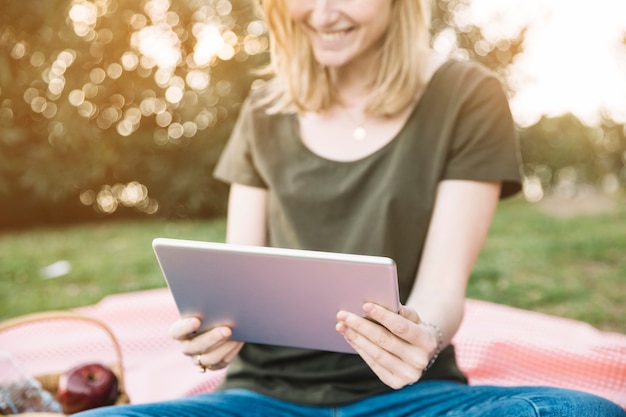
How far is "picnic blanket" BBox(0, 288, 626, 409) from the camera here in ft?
7.16

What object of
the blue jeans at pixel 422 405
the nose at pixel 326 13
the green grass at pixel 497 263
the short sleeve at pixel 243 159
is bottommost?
the green grass at pixel 497 263

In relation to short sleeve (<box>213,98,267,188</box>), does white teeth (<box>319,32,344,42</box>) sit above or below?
above

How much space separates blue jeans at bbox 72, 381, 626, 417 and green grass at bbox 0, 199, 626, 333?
6.05 feet

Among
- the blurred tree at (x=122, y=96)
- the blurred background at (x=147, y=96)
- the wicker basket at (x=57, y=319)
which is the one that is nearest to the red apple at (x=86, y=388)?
the wicker basket at (x=57, y=319)

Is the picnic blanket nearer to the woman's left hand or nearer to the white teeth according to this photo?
the woman's left hand

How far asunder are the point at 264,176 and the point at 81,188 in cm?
454

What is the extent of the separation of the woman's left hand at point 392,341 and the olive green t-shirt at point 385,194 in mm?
307

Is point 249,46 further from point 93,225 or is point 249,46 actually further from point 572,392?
point 572,392

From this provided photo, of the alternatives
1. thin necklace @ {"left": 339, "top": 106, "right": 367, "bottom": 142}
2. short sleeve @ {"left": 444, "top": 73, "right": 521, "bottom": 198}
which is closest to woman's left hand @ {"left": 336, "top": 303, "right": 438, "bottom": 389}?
short sleeve @ {"left": 444, "top": 73, "right": 521, "bottom": 198}

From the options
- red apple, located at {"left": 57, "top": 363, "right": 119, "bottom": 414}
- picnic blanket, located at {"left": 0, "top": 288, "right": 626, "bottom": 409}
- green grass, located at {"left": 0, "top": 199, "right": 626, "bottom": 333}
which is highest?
red apple, located at {"left": 57, "top": 363, "right": 119, "bottom": 414}

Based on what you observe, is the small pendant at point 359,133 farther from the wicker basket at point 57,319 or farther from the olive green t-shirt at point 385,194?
the wicker basket at point 57,319

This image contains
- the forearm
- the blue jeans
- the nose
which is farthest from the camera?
the nose

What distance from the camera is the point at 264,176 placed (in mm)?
1799

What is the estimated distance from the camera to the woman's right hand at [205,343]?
4.63ft
